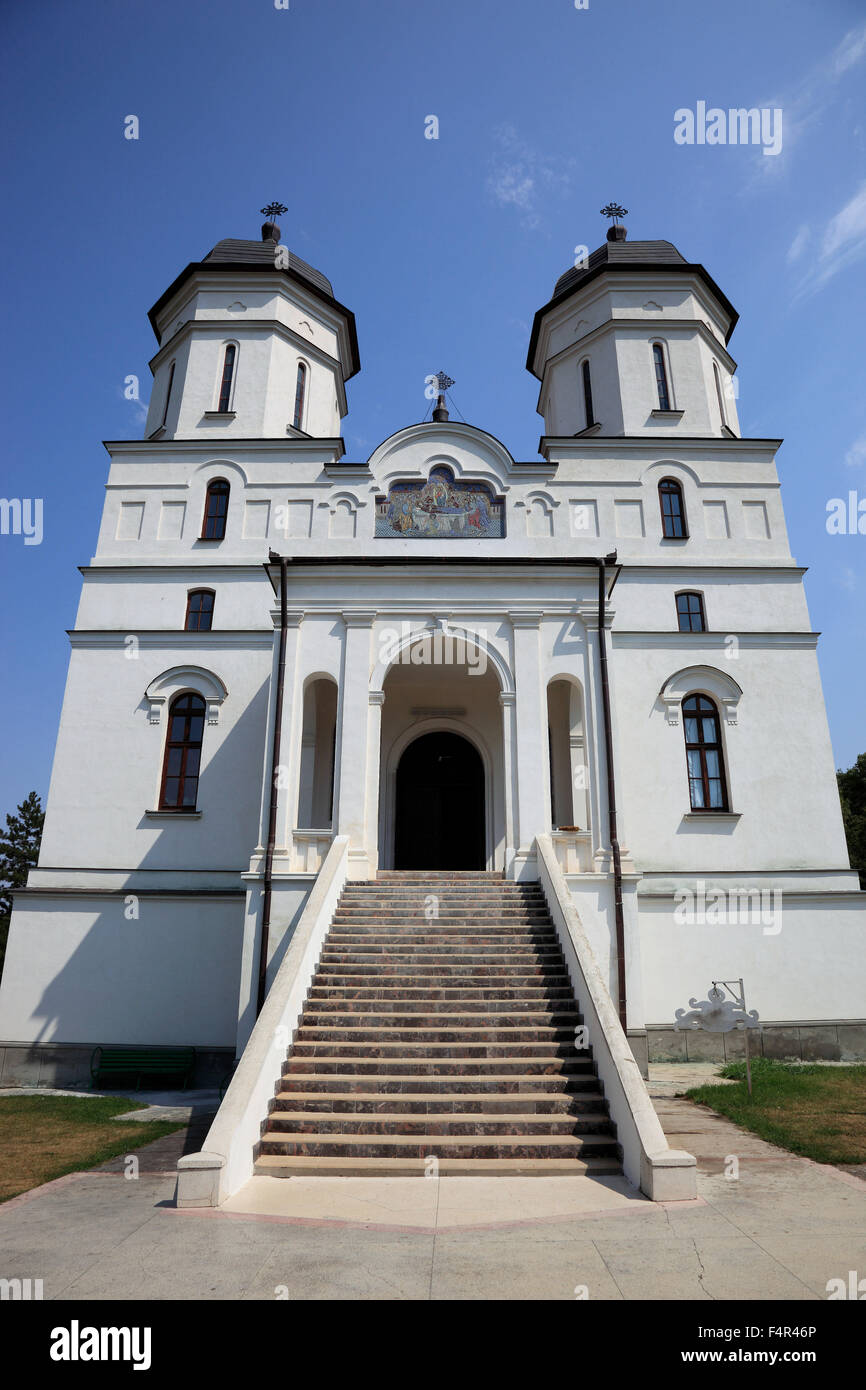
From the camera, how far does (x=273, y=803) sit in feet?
44.4

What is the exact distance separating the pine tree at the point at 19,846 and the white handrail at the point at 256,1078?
4306 centimetres

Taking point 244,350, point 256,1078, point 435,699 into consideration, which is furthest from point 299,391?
point 256,1078

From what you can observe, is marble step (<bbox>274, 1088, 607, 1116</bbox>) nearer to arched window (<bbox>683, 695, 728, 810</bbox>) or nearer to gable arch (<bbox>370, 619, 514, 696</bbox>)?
gable arch (<bbox>370, 619, 514, 696</bbox>)

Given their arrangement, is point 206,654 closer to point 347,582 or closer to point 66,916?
point 347,582

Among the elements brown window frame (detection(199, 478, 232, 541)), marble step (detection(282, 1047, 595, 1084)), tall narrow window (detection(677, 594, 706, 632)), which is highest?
brown window frame (detection(199, 478, 232, 541))

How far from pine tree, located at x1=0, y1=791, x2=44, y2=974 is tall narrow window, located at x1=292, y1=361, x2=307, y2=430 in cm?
3709

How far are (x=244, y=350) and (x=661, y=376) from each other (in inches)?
418

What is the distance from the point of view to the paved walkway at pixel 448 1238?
4.74m

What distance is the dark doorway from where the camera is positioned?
18.1 metres

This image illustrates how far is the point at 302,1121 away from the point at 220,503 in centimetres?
1457

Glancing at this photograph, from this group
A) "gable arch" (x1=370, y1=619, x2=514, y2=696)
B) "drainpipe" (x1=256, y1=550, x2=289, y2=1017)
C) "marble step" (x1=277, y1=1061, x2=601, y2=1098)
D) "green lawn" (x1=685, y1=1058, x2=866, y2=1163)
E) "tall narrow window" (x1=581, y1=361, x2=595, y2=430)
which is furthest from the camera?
"tall narrow window" (x1=581, y1=361, x2=595, y2=430)

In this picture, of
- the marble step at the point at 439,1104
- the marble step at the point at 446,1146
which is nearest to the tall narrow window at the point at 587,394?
the marble step at the point at 439,1104

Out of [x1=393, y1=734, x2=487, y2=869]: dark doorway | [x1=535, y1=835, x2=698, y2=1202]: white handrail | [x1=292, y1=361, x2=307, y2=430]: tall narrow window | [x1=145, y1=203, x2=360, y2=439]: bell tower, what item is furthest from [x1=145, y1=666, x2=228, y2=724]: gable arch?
[x1=535, y1=835, x2=698, y2=1202]: white handrail
